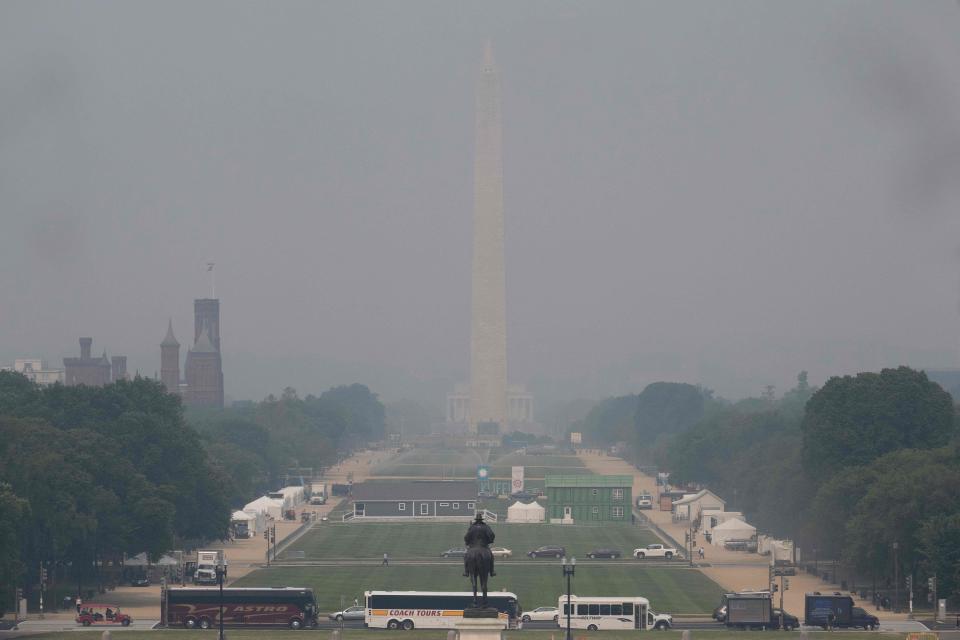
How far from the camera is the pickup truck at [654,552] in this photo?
11144 cm

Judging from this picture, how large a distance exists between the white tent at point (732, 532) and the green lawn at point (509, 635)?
147ft

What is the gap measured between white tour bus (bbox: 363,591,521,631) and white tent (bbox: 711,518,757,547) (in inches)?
1793

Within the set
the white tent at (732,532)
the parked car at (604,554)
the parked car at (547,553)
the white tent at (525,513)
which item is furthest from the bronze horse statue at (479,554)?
the white tent at (525,513)

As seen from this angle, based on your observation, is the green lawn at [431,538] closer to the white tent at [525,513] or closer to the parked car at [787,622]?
the white tent at [525,513]

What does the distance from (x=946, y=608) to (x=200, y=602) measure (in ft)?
105

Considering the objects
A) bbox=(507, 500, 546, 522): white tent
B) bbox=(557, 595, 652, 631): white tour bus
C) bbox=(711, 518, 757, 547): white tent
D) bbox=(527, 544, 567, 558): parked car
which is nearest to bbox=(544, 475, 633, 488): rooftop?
bbox=(507, 500, 546, 522): white tent

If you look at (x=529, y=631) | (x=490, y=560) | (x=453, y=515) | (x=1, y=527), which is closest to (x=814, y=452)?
(x=453, y=515)

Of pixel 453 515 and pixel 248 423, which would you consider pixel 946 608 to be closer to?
pixel 453 515

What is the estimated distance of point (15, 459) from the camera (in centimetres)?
8950

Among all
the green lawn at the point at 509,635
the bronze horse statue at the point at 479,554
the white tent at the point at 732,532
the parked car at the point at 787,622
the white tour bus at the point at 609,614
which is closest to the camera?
the bronze horse statue at the point at 479,554

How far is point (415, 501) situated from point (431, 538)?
20.1 m

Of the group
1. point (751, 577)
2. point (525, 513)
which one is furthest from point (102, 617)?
point (525, 513)

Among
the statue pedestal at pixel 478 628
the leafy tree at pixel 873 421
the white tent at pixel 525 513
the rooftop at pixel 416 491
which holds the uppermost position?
the leafy tree at pixel 873 421

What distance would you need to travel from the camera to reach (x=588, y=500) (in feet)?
459
